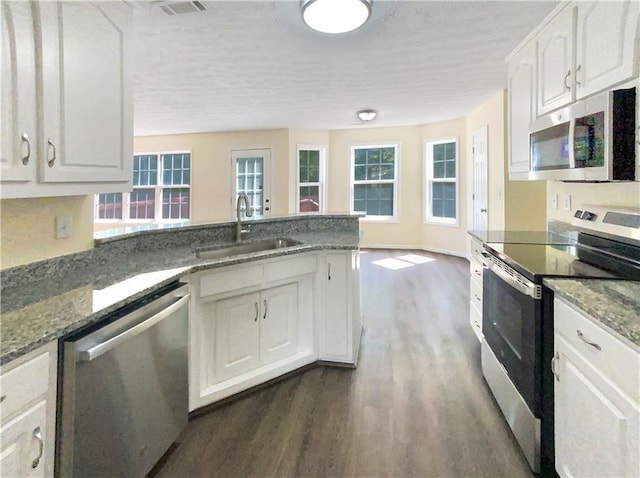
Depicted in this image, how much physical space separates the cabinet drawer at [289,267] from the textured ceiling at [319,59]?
172cm

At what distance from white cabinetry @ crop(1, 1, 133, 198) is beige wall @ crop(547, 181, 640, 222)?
266 cm

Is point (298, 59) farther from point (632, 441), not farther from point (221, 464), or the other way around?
point (632, 441)

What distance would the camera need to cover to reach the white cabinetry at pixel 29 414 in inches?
36.4

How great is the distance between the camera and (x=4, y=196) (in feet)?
3.98

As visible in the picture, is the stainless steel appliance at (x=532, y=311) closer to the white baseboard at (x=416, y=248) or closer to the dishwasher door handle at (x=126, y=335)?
the dishwasher door handle at (x=126, y=335)

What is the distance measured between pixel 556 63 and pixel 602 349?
176 cm

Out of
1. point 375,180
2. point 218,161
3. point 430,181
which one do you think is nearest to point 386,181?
point 375,180

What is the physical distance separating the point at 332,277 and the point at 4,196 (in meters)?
1.80

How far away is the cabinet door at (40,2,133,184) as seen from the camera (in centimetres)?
Result: 138

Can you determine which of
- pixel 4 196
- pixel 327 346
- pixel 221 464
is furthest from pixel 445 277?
pixel 4 196

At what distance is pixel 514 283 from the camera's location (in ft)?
5.71

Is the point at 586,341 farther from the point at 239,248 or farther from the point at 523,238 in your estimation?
the point at 239,248

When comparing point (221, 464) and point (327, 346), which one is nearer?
point (221, 464)

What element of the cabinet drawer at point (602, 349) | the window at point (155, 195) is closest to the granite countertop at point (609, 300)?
the cabinet drawer at point (602, 349)
